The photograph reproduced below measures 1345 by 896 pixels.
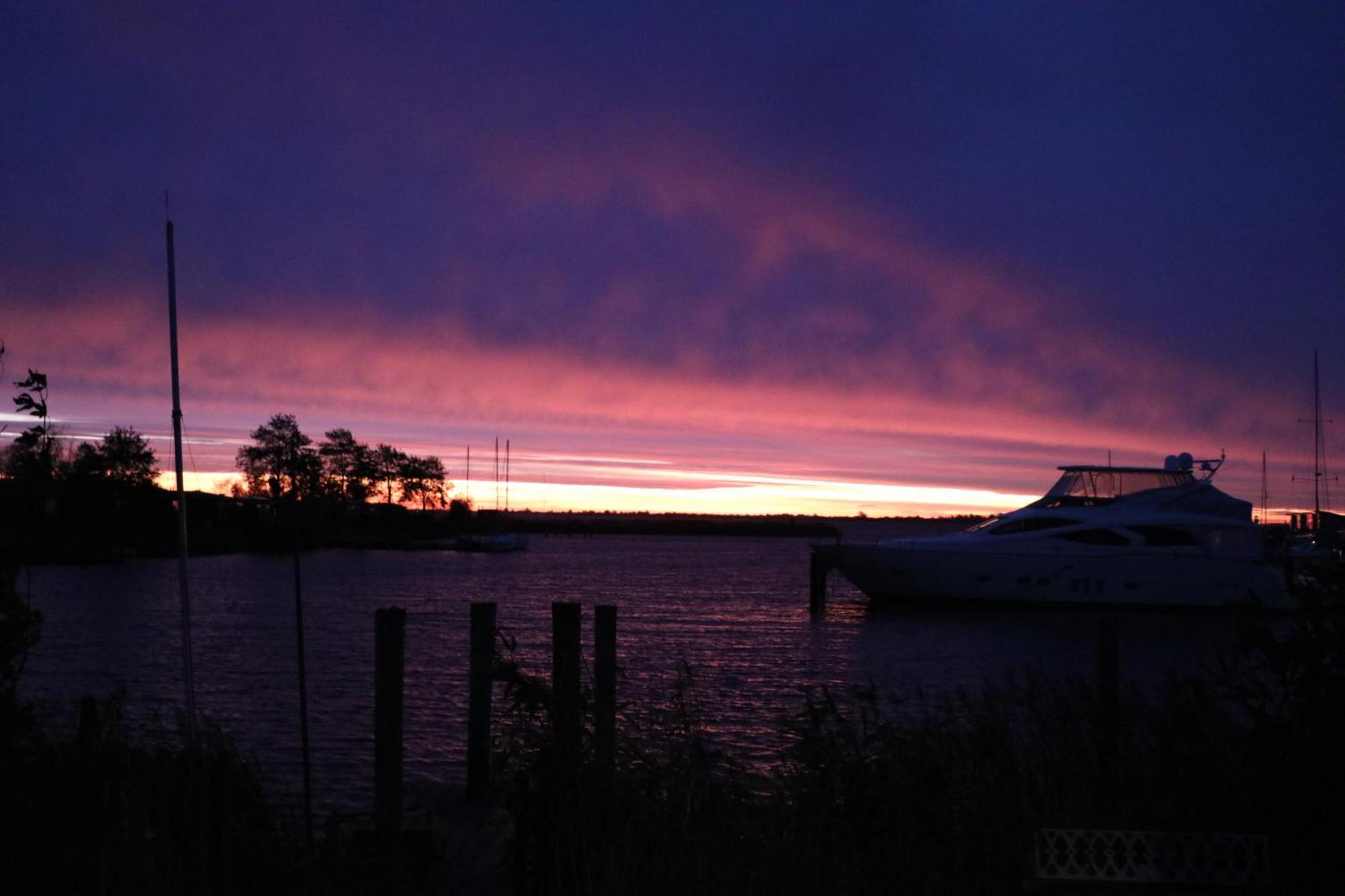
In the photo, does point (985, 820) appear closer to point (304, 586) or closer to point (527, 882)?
point (527, 882)

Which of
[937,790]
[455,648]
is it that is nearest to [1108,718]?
[937,790]

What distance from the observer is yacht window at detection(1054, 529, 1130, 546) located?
42812 millimetres

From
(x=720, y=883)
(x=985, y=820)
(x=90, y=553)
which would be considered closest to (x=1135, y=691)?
(x=985, y=820)

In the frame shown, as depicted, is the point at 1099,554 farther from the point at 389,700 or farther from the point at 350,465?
the point at 350,465

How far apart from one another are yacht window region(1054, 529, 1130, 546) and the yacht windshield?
60.2 inches

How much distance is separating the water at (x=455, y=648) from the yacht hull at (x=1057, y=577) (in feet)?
3.46

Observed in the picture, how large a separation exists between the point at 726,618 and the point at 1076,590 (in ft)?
41.6

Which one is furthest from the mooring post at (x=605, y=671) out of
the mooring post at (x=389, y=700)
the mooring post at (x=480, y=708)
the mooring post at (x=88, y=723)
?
the mooring post at (x=88, y=723)

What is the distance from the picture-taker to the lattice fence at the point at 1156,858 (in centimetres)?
394

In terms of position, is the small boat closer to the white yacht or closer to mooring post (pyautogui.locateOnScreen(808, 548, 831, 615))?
mooring post (pyautogui.locateOnScreen(808, 548, 831, 615))

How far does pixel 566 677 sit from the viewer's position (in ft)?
31.0

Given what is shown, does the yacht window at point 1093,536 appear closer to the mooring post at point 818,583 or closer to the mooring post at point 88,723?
the mooring post at point 818,583

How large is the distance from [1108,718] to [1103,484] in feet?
127

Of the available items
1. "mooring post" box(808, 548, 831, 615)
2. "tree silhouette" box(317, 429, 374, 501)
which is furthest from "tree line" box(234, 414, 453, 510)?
"mooring post" box(808, 548, 831, 615)
